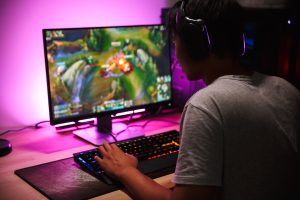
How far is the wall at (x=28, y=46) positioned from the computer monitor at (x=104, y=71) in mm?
290

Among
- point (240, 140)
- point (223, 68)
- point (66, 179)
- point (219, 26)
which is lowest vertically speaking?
point (66, 179)

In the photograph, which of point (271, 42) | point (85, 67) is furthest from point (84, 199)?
point (271, 42)

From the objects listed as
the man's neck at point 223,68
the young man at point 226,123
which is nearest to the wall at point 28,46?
the young man at point 226,123

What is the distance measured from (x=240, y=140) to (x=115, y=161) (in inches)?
17.2

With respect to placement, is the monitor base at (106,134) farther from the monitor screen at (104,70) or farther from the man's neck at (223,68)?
the man's neck at (223,68)

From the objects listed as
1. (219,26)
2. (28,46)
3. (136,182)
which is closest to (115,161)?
(136,182)

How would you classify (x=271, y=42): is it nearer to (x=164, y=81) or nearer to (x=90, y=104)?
(x=164, y=81)

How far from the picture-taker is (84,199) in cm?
104

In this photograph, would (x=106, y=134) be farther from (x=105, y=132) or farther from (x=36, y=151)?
(x=36, y=151)

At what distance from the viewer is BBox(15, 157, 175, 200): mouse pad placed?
107 centimetres

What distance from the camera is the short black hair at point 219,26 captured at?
0.93 metres

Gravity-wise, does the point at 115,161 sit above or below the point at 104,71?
below

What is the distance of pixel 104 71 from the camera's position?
1.52 meters

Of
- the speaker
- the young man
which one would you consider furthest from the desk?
the speaker
